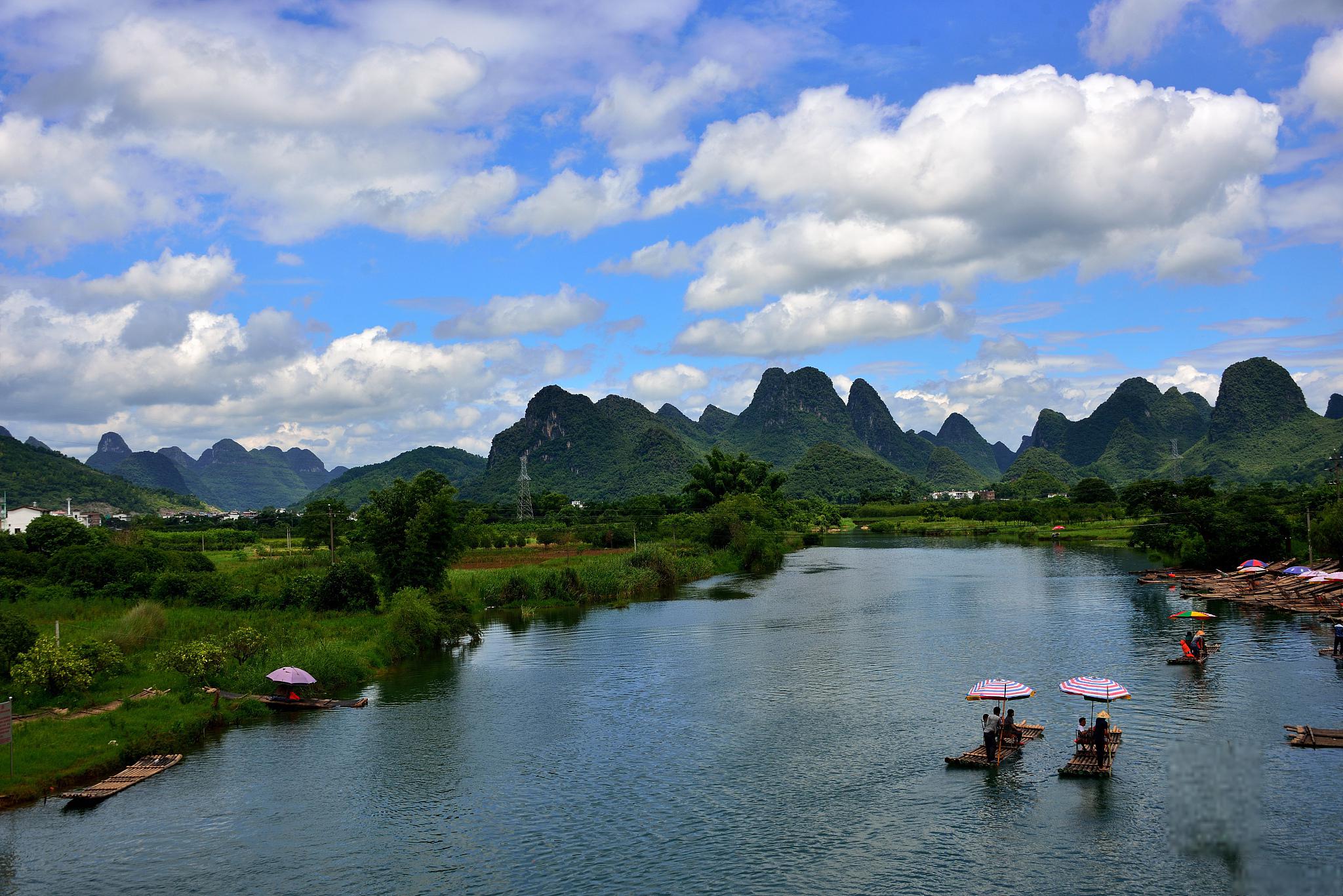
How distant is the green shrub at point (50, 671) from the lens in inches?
1152

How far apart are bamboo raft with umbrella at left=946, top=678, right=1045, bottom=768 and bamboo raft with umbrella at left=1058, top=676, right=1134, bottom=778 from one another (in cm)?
146

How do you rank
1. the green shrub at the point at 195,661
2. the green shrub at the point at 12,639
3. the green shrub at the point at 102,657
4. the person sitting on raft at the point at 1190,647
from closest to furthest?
the green shrub at the point at 12,639, the green shrub at the point at 102,657, the green shrub at the point at 195,661, the person sitting on raft at the point at 1190,647

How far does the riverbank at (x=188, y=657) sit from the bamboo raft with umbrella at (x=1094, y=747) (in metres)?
26.8

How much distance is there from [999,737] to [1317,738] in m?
9.13

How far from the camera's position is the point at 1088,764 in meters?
24.3

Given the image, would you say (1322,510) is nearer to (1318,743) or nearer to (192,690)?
(1318,743)

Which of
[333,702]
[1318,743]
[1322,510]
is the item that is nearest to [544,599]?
[333,702]

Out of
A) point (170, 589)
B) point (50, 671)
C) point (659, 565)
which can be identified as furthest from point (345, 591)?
point (659, 565)

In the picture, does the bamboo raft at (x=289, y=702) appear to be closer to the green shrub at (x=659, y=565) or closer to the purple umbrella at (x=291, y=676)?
the purple umbrella at (x=291, y=676)

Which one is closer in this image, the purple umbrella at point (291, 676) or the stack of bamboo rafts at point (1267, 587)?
the purple umbrella at point (291, 676)

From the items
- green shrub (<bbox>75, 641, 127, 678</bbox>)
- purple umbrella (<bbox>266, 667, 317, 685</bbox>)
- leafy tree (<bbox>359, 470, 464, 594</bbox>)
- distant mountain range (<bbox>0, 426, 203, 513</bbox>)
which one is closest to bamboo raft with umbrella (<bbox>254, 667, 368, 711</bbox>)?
purple umbrella (<bbox>266, 667, 317, 685</bbox>)

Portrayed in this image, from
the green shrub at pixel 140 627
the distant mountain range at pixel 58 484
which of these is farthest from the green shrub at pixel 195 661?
the distant mountain range at pixel 58 484

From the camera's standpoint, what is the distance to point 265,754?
91.6 ft

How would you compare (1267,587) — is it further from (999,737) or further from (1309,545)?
(999,737)
